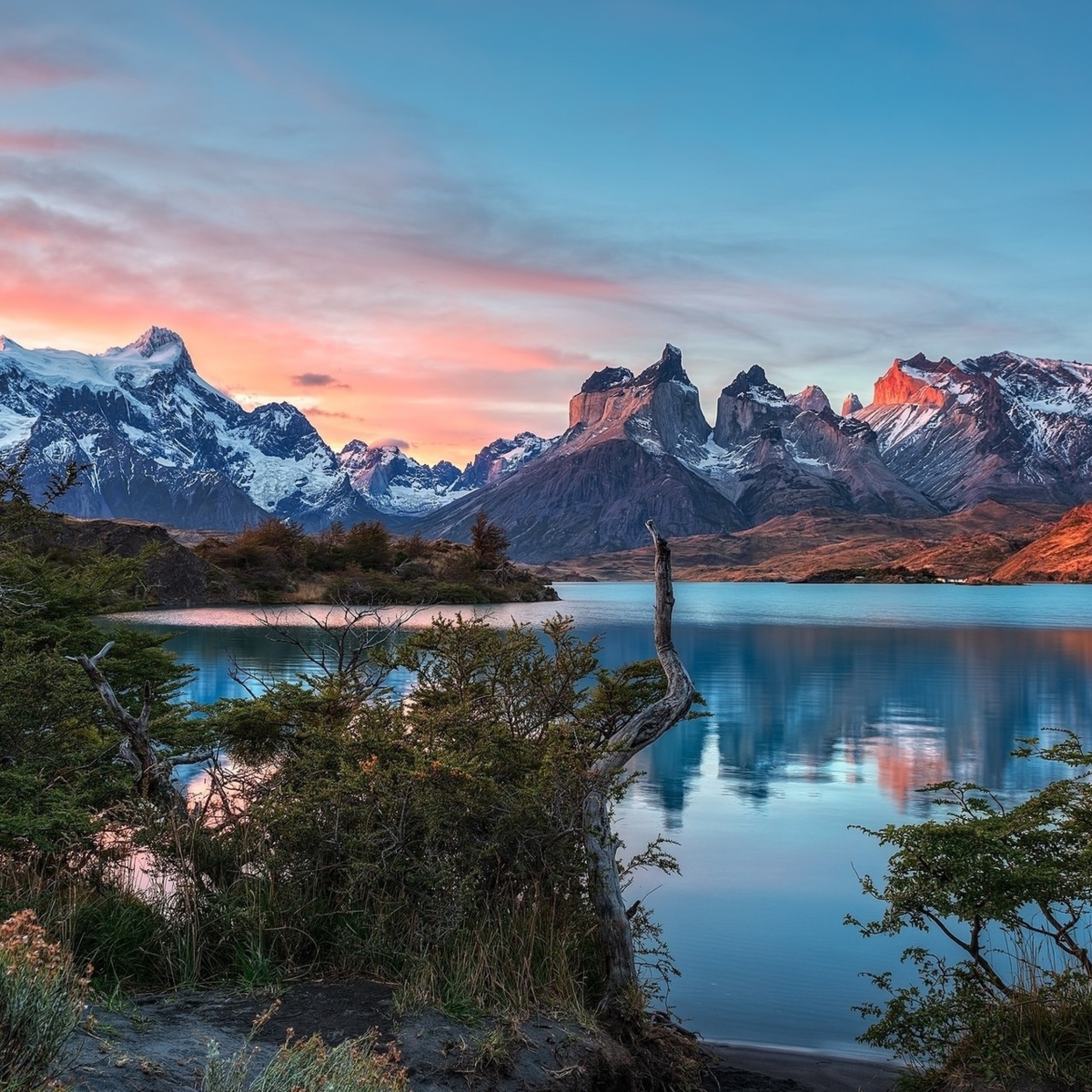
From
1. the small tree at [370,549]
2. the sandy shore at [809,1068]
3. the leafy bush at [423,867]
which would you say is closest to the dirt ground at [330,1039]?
the leafy bush at [423,867]

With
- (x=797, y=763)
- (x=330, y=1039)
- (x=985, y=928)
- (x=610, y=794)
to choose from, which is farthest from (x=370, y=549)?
(x=330, y=1039)

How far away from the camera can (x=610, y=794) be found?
9688 mm

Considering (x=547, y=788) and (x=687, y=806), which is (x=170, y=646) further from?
(x=547, y=788)

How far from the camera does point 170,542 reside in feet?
271

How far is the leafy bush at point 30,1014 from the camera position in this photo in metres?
5.08

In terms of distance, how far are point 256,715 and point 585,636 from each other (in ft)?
167

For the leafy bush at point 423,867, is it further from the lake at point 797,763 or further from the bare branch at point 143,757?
the lake at point 797,763

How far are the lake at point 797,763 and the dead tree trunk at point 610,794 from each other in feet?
5.00

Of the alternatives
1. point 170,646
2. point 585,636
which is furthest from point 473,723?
point 585,636

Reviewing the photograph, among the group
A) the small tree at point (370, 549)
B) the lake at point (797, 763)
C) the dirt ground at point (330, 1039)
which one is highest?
the small tree at point (370, 549)

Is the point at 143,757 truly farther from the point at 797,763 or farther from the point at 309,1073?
the point at 797,763

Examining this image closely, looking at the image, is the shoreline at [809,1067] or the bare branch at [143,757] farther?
the bare branch at [143,757]

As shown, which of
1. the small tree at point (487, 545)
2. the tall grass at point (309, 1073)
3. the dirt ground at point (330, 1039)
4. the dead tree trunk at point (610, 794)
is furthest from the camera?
the small tree at point (487, 545)

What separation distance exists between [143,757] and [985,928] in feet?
27.4
